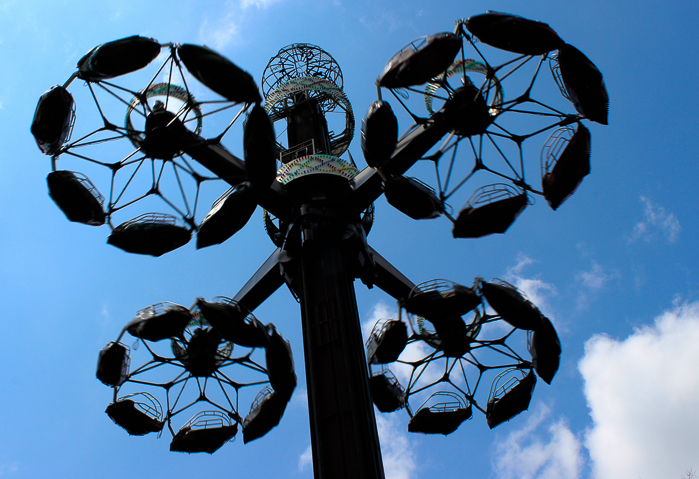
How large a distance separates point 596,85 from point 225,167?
35.9 feet

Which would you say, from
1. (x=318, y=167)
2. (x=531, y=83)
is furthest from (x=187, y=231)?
(x=531, y=83)

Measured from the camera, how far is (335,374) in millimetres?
17297

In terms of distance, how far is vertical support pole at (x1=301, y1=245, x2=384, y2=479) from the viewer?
1584 centimetres

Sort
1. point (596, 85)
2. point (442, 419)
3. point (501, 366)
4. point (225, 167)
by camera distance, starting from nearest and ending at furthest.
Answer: point (596, 85) < point (225, 167) < point (501, 366) < point (442, 419)

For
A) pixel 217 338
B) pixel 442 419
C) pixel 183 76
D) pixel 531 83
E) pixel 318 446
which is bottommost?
pixel 318 446

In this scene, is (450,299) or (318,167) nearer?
(450,299)

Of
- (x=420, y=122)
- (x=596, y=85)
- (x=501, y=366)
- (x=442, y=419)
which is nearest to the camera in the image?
(x=596, y=85)

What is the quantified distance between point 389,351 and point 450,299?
10.2 feet

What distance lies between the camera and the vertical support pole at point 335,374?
15844mm

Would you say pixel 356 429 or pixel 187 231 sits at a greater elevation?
pixel 187 231

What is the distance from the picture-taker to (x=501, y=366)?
19328mm

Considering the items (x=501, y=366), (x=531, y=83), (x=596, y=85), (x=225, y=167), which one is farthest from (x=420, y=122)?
(x=501, y=366)

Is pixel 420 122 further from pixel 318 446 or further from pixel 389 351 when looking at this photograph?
pixel 318 446

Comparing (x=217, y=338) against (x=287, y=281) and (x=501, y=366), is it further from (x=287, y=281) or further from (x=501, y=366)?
(x=501, y=366)
